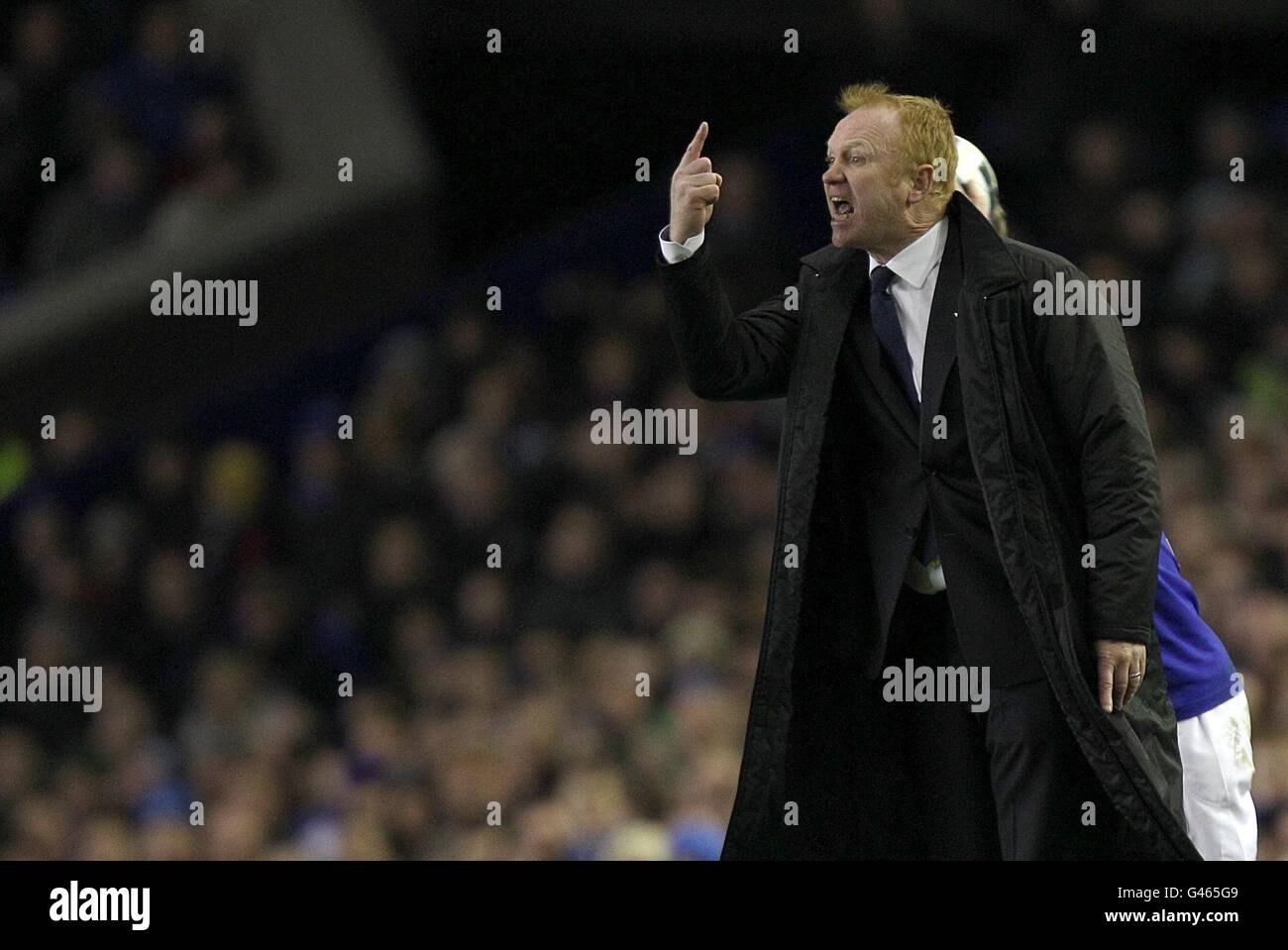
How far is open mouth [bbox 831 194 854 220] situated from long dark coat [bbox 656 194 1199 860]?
163 mm

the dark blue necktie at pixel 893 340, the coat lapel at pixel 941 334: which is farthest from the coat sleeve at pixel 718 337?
the coat lapel at pixel 941 334

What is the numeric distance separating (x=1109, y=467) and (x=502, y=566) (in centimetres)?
329

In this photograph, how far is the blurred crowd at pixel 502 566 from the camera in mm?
6008

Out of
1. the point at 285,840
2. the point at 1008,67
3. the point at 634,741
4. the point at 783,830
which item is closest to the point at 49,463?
the point at 285,840

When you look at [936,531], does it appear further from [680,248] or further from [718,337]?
[680,248]

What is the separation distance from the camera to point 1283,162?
660cm

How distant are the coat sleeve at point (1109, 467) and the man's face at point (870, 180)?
0.94 ft

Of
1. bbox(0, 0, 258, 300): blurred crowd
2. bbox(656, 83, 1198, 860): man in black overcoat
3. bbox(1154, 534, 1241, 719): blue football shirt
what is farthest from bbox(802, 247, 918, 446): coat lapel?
bbox(0, 0, 258, 300): blurred crowd

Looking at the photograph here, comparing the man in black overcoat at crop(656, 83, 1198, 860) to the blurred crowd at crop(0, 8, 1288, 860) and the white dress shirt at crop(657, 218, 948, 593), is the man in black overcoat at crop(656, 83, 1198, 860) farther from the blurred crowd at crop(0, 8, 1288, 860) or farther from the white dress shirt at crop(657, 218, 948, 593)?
the blurred crowd at crop(0, 8, 1288, 860)

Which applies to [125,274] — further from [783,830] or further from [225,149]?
[783,830]

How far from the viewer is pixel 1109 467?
3.77 metres

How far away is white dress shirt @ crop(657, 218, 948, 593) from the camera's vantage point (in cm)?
394

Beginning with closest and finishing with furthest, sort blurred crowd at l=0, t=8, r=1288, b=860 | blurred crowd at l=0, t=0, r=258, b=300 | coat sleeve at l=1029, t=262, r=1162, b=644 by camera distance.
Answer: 1. coat sleeve at l=1029, t=262, r=1162, b=644
2. blurred crowd at l=0, t=8, r=1288, b=860
3. blurred crowd at l=0, t=0, r=258, b=300

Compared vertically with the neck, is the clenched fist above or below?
above
